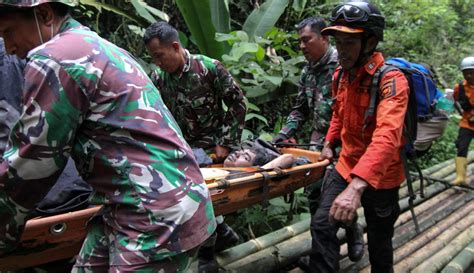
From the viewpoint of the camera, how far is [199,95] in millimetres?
3475

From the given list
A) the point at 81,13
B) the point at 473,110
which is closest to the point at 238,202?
the point at 81,13

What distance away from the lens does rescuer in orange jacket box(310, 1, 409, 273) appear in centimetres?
226

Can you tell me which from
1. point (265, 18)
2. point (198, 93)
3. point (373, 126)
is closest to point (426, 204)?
point (265, 18)

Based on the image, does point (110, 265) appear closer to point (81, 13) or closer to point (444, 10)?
point (81, 13)

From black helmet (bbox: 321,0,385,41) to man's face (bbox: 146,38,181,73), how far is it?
4.18 ft

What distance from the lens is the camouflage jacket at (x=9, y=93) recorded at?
2.03 meters

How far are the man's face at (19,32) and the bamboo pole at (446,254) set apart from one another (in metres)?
3.34

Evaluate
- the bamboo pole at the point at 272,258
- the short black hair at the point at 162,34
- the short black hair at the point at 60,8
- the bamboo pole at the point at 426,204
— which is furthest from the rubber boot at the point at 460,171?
the short black hair at the point at 60,8

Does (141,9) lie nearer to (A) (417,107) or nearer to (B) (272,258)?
(B) (272,258)

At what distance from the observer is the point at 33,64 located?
49.4 inches

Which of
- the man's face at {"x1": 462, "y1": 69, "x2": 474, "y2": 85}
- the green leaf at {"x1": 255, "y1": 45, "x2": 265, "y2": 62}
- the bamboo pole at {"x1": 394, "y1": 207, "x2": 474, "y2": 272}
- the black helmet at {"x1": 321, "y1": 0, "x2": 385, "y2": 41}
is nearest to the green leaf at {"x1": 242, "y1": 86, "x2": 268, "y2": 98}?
the green leaf at {"x1": 255, "y1": 45, "x2": 265, "y2": 62}

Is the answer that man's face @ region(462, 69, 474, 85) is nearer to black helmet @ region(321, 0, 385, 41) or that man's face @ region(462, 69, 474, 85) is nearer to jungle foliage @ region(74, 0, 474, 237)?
jungle foliage @ region(74, 0, 474, 237)

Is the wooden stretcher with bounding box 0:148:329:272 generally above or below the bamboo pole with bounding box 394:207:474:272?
above

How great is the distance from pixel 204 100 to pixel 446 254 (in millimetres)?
2531
